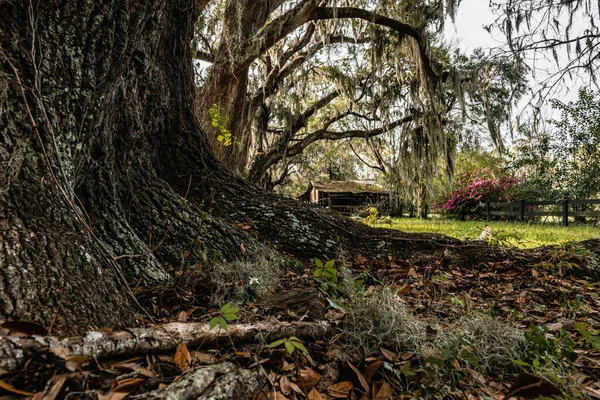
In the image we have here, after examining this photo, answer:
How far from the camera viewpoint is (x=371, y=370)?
1.31 meters

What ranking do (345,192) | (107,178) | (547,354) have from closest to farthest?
1. (547,354)
2. (107,178)
3. (345,192)

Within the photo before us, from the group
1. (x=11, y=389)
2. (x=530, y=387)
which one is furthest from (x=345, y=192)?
(x=11, y=389)

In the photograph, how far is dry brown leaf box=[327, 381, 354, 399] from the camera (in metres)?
1.18

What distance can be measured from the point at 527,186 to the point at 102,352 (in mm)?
14348

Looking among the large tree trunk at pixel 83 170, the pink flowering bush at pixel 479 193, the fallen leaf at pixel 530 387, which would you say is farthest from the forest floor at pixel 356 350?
the pink flowering bush at pixel 479 193

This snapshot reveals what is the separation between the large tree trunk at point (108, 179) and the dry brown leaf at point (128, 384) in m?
0.36

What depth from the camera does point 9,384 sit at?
0.86m

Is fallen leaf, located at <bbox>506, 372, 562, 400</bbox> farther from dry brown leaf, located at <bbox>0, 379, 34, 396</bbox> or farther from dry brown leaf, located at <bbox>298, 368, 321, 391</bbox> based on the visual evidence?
dry brown leaf, located at <bbox>0, 379, 34, 396</bbox>

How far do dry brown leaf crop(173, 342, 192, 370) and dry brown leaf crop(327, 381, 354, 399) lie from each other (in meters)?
0.49

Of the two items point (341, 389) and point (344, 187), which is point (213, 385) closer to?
point (341, 389)

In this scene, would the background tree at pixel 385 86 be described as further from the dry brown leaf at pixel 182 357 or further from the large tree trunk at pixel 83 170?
the dry brown leaf at pixel 182 357

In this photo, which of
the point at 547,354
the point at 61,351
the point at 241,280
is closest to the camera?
the point at 61,351

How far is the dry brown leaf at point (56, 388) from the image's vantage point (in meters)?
0.86

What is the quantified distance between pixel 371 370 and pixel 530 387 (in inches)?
21.2
